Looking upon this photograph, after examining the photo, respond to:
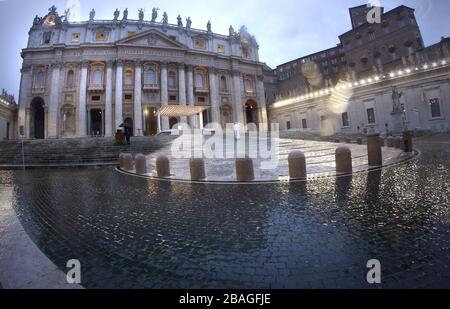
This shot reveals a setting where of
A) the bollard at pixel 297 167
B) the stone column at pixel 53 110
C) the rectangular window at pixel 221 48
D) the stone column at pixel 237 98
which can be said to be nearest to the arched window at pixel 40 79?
Answer: the stone column at pixel 53 110

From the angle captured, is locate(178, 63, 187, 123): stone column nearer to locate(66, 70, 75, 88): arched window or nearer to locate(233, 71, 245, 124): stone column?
locate(233, 71, 245, 124): stone column

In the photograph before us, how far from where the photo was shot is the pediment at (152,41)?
36906 millimetres

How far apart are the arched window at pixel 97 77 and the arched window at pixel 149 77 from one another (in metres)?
6.65

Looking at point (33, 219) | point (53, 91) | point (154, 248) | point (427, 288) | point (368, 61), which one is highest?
point (368, 61)

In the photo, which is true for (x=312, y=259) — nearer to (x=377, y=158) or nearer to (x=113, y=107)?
(x=377, y=158)

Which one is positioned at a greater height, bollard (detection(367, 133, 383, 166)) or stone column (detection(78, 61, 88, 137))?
stone column (detection(78, 61, 88, 137))

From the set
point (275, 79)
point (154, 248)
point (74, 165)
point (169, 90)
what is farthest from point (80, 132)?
point (275, 79)

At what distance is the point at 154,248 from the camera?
276cm

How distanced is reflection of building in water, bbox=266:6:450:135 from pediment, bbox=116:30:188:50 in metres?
22.6

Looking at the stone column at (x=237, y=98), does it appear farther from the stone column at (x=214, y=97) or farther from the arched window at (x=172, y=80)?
the arched window at (x=172, y=80)

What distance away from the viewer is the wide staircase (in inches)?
643

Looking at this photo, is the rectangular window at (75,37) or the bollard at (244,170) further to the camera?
the rectangular window at (75,37)

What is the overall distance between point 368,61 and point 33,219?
47.6 meters

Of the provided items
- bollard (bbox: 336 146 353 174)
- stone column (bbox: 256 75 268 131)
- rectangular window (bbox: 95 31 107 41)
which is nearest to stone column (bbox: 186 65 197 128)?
stone column (bbox: 256 75 268 131)
